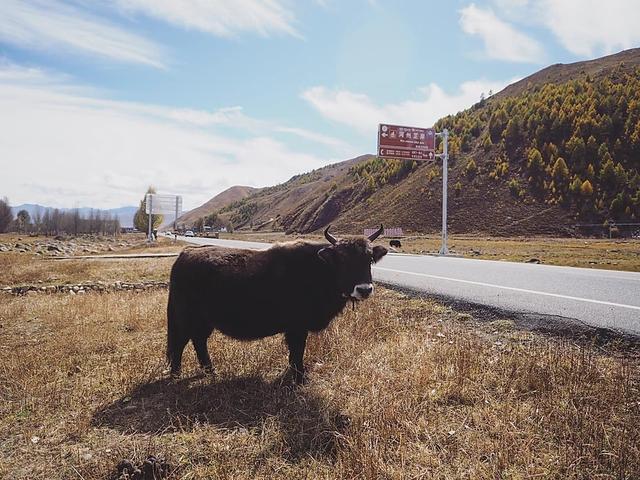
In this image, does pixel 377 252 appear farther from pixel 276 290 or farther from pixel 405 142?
pixel 405 142

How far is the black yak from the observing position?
203 inches

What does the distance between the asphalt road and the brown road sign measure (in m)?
11.8

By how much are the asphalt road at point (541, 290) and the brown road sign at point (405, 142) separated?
465 inches

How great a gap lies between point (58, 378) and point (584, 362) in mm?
6152

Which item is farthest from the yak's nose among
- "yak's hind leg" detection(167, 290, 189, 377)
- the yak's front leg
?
"yak's hind leg" detection(167, 290, 189, 377)

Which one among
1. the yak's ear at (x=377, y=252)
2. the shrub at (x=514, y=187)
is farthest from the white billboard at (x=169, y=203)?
the yak's ear at (x=377, y=252)

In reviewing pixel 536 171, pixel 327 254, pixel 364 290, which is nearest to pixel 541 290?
pixel 364 290

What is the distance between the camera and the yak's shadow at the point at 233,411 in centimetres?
383

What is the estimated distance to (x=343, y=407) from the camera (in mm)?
4309

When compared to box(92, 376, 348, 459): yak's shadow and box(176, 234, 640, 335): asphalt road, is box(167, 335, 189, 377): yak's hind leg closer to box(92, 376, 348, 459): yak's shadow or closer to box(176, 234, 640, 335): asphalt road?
box(92, 376, 348, 459): yak's shadow

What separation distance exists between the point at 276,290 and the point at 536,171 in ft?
157

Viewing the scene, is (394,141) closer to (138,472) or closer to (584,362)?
(584,362)

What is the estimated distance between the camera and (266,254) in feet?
18.3

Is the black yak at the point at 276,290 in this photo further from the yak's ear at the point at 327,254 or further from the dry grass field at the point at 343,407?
the dry grass field at the point at 343,407
